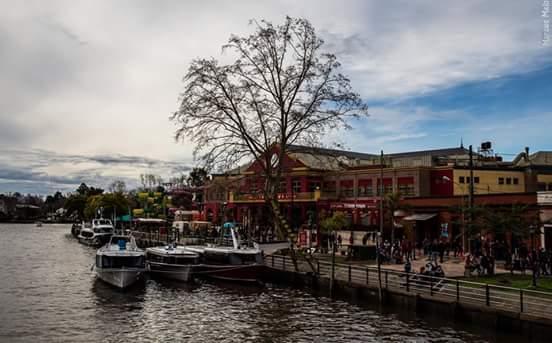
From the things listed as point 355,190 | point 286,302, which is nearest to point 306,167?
point 355,190

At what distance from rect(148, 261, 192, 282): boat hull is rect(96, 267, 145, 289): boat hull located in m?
3.19

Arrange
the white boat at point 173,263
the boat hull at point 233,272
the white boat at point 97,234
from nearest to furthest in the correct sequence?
the boat hull at point 233,272 < the white boat at point 173,263 < the white boat at point 97,234

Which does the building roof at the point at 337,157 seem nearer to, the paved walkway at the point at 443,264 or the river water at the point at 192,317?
the paved walkway at the point at 443,264

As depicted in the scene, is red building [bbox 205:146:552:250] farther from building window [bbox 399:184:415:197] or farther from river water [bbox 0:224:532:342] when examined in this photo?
river water [bbox 0:224:532:342]

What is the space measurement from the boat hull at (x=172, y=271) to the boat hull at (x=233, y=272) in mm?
885

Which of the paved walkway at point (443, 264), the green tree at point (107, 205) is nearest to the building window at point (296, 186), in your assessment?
the paved walkway at point (443, 264)

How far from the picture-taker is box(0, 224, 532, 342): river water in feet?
83.4

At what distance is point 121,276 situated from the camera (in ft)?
129

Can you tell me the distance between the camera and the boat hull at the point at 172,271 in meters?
42.9

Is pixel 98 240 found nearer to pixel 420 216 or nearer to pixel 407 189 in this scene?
pixel 407 189

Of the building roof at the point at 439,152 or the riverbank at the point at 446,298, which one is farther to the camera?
the building roof at the point at 439,152

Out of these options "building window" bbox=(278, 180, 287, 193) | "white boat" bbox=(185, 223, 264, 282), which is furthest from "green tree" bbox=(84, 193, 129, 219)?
"white boat" bbox=(185, 223, 264, 282)

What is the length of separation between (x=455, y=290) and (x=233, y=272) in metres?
18.3

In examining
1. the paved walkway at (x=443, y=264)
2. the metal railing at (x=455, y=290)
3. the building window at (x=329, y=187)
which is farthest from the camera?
the building window at (x=329, y=187)
